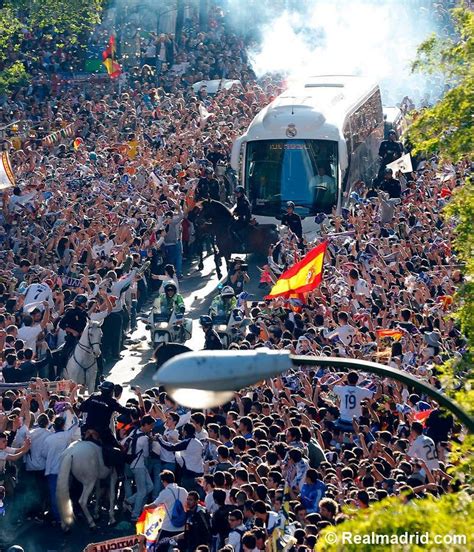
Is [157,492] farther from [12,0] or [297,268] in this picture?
[12,0]

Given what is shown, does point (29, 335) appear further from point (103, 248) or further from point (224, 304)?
point (103, 248)

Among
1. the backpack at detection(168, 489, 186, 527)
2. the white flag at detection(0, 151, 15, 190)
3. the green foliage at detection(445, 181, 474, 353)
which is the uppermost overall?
the green foliage at detection(445, 181, 474, 353)

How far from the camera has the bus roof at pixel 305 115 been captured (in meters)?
27.5

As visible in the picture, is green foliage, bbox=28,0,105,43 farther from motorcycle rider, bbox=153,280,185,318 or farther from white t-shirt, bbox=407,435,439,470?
white t-shirt, bbox=407,435,439,470

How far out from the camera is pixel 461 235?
13.0 m

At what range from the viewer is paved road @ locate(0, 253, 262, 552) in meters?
15.8

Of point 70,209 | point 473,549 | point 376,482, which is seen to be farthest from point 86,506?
point 70,209

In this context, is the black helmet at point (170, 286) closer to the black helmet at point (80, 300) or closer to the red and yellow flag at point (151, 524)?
the black helmet at point (80, 300)

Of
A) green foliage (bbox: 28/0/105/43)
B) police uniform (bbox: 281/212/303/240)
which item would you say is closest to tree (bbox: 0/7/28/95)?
green foliage (bbox: 28/0/105/43)

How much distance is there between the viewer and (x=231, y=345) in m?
18.5

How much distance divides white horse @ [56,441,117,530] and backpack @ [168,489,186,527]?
6.05ft

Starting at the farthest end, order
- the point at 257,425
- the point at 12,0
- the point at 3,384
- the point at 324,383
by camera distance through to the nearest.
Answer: the point at 12,0
the point at 3,384
the point at 324,383
the point at 257,425

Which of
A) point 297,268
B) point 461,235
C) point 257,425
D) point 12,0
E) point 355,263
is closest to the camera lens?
point 461,235

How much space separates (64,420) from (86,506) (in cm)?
92
